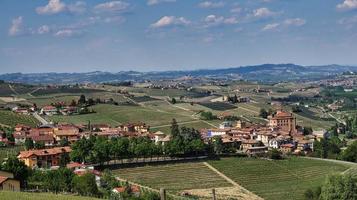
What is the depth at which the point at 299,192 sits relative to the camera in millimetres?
60281

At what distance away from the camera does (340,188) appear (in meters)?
42.4

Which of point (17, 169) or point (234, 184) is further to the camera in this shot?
point (234, 184)

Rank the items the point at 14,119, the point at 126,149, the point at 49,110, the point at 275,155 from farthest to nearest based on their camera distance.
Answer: the point at 49,110 < the point at 14,119 < the point at 275,155 < the point at 126,149

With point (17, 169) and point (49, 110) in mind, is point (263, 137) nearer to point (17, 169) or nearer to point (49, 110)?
point (49, 110)

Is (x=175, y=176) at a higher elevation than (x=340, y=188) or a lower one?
lower

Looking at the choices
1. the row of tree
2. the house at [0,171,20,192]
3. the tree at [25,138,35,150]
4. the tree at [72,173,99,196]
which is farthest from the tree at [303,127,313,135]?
the house at [0,171,20,192]

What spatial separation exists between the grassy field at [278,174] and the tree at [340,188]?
13853 millimetres

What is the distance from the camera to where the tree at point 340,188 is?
138ft

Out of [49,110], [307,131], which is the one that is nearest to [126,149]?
[307,131]

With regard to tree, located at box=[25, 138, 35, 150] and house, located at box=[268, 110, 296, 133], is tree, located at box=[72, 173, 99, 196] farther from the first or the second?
house, located at box=[268, 110, 296, 133]

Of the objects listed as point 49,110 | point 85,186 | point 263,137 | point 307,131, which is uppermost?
point 49,110

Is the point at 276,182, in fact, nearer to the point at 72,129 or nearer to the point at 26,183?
the point at 26,183

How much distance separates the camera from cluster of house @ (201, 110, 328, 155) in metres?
93.2

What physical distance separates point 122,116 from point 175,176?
61846 mm
